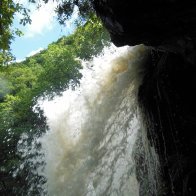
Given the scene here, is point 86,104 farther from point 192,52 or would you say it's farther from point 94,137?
point 192,52

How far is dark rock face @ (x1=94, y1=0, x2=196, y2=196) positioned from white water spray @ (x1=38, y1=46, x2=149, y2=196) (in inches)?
35.8

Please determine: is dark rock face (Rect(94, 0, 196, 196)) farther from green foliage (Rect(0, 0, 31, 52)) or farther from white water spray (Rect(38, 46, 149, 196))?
green foliage (Rect(0, 0, 31, 52))

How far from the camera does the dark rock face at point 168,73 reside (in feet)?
20.2

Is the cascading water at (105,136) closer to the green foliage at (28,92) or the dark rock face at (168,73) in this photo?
the dark rock face at (168,73)

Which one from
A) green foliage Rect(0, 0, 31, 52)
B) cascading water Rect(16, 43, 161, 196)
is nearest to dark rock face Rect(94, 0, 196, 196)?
cascading water Rect(16, 43, 161, 196)

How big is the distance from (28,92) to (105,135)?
9.11 metres

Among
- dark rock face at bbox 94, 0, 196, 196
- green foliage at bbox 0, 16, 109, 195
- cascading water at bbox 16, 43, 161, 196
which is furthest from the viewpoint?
green foliage at bbox 0, 16, 109, 195

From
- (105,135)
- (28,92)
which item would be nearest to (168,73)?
(105,135)

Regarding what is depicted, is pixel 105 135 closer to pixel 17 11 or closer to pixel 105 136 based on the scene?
pixel 105 136

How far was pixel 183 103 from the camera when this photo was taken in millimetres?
8336

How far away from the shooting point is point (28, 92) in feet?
62.6

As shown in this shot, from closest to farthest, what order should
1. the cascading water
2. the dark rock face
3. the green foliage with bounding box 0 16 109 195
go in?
the dark rock face → the cascading water → the green foliage with bounding box 0 16 109 195

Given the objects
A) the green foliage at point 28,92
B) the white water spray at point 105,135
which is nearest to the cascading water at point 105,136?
the white water spray at point 105,135

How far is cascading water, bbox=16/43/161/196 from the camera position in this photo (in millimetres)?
10203
